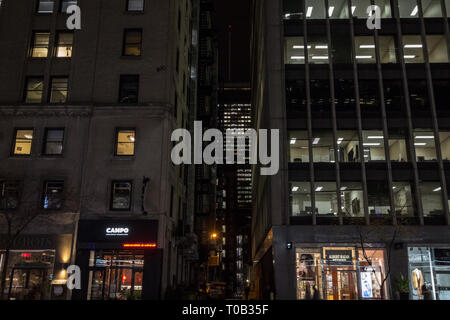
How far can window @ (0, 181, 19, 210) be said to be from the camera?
98.4 ft

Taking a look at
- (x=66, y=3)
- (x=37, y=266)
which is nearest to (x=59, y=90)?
(x=66, y=3)

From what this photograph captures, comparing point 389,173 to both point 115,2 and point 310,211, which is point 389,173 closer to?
point 310,211

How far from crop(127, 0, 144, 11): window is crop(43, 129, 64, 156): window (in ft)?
37.8

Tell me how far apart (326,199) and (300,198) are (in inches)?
79.3

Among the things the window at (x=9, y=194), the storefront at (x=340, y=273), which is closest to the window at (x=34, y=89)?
the window at (x=9, y=194)

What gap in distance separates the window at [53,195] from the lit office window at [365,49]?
26079mm

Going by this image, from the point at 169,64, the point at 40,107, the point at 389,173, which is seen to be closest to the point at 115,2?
the point at 169,64

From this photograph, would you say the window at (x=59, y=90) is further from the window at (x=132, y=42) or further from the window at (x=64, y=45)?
the window at (x=132, y=42)

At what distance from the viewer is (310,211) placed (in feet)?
107

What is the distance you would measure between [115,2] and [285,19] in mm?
14539

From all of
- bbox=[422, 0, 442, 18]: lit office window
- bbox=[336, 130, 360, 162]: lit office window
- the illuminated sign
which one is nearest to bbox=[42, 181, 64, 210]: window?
the illuminated sign

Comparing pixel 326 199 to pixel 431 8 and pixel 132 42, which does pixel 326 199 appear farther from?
pixel 132 42
